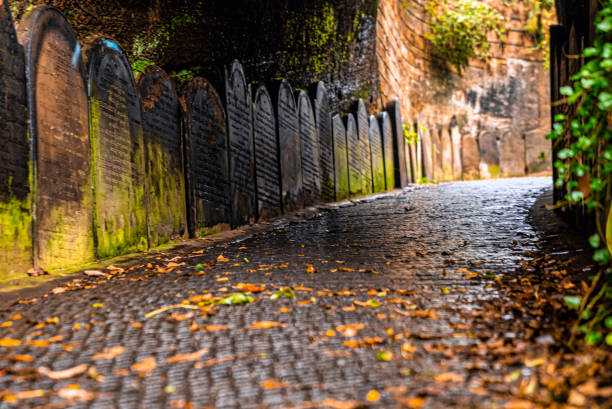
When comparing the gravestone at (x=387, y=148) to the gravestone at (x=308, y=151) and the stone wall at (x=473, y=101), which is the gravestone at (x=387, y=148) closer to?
the stone wall at (x=473, y=101)

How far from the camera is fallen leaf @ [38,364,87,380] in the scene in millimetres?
1433

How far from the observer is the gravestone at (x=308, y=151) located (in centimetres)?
538

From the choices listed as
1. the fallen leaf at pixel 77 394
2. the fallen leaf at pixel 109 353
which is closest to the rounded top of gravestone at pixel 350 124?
the fallen leaf at pixel 109 353

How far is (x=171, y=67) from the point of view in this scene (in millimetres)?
7895

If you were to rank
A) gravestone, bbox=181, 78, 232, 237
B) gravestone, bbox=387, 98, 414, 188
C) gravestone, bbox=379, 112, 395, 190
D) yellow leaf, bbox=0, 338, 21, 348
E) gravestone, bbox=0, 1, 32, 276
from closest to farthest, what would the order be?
1. yellow leaf, bbox=0, 338, 21, 348
2. gravestone, bbox=0, 1, 32, 276
3. gravestone, bbox=181, 78, 232, 237
4. gravestone, bbox=379, 112, 395, 190
5. gravestone, bbox=387, 98, 414, 188

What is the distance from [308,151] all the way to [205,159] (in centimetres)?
179

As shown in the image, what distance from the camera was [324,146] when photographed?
5.84m

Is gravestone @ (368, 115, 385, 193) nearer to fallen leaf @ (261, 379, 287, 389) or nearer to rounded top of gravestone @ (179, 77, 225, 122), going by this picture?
rounded top of gravestone @ (179, 77, 225, 122)

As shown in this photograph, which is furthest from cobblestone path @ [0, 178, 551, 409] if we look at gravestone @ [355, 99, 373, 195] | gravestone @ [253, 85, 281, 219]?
gravestone @ [355, 99, 373, 195]

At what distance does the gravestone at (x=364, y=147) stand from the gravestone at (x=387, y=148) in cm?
65

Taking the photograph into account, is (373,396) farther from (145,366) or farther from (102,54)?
(102,54)

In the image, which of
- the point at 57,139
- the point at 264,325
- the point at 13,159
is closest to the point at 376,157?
the point at 57,139

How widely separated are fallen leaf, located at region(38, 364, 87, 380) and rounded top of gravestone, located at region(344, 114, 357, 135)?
5.26 metres

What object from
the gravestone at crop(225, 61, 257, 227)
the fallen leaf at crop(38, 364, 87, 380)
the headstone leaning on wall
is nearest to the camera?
the fallen leaf at crop(38, 364, 87, 380)
